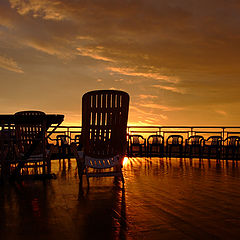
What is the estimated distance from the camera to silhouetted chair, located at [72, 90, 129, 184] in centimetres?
367

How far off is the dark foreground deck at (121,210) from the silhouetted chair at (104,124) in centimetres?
43

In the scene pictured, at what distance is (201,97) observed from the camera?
34.0ft

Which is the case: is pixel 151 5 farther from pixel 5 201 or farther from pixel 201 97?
pixel 5 201

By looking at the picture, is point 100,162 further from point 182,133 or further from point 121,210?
point 182,133

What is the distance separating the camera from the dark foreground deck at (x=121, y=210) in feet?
6.30

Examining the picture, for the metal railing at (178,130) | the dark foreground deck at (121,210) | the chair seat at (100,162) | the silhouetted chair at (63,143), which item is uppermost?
the metal railing at (178,130)

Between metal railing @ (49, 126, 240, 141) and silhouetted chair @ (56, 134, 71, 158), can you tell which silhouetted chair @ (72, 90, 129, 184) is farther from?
metal railing @ (49, 126, 240, 141)

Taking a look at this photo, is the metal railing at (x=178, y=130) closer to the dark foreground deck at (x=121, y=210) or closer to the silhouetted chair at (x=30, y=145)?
the silhouetted chair at (x=30, y=145)

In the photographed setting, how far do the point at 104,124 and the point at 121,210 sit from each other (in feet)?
4.68

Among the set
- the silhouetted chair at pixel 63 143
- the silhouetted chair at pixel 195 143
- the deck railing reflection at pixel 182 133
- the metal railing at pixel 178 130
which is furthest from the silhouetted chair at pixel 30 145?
the silhouetted chair at pixel 195 143

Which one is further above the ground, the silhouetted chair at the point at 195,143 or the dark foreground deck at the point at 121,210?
the silhouetted chair at the point at 195,143

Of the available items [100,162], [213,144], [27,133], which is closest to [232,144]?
[213,144]

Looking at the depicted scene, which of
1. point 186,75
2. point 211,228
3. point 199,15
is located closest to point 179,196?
point 211,228

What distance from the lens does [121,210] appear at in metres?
2.52
